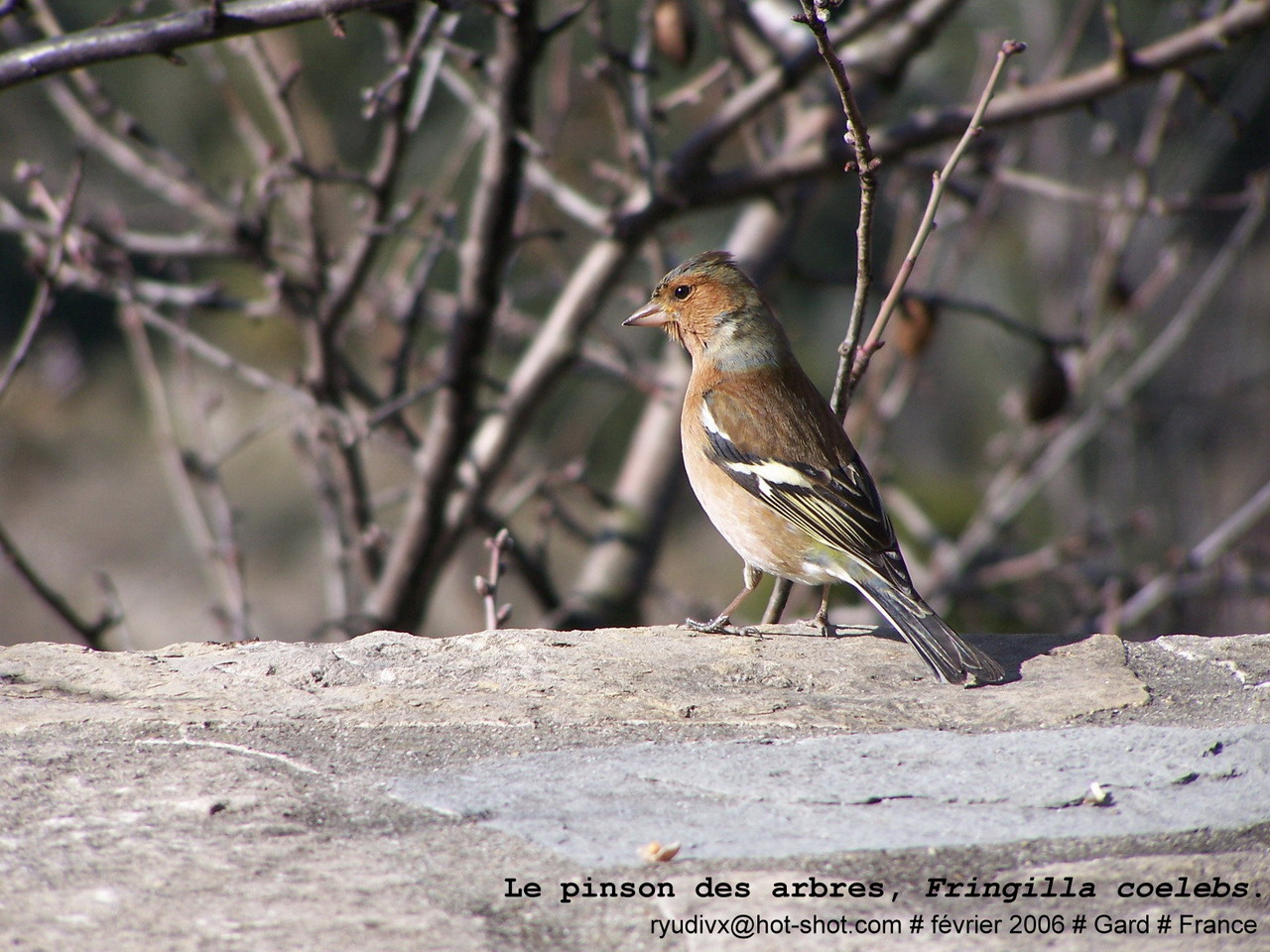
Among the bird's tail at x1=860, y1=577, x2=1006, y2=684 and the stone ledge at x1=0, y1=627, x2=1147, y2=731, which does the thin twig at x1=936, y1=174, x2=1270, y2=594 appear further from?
the stone ledge at x1=0, y1=627, x2=1147, y2=731

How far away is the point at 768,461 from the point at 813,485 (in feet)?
0.53

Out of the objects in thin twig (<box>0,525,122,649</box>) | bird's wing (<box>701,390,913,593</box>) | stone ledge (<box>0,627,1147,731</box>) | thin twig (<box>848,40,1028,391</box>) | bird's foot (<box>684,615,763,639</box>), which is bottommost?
stone ledge (<box>0,627,1147,731</box>)

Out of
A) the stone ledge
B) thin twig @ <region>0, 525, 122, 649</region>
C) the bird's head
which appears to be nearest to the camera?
the stone ledge

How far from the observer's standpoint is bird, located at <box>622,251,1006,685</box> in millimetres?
3443

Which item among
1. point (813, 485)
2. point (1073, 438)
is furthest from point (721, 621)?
point (1073, 438)

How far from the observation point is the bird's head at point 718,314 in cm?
409

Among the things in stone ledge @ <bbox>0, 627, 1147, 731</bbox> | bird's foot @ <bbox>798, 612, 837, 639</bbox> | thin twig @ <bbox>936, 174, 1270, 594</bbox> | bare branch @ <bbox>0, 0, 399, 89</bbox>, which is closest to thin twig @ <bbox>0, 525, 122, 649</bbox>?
stone ledge @ <bbox>0, 627, 1147, 731</bbox>

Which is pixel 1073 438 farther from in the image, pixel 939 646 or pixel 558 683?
pixel 558 683

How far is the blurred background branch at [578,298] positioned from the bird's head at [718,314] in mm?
334

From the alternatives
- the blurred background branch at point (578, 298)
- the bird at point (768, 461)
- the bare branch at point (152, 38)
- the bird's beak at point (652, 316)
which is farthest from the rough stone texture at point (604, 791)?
the bird's beak at point (652, 316)

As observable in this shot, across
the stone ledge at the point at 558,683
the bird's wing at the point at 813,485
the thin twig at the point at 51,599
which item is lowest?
the stone ledge at the point at 558,683

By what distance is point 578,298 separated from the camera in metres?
4.70

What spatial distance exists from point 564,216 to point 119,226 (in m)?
3.43

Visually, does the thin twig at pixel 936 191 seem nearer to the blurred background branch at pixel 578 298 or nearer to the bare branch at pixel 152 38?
the blurred background branch at pixel 578 298
